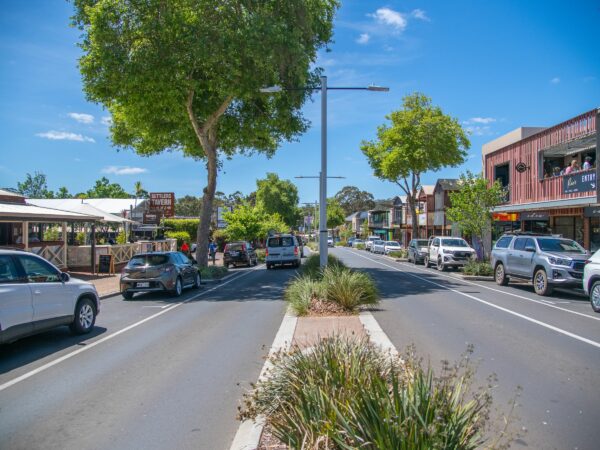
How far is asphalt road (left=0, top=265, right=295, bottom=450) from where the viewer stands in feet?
15.5

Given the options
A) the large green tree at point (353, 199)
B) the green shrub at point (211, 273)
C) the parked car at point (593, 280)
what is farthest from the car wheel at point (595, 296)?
the large green tree at point (353, 199)

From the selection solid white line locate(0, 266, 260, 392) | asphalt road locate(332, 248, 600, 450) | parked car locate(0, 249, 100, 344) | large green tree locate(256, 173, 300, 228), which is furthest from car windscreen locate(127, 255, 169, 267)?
large green tree locate(256, 173, 300, 228)

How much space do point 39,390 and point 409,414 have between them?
497 centimetres

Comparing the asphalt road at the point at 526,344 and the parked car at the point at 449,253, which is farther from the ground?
the parked car at the point at 449,253

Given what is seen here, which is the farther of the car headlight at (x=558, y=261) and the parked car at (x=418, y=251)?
the parked car at (x=418, y=251)

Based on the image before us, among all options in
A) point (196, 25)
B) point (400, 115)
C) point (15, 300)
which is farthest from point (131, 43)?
point (400, 115)

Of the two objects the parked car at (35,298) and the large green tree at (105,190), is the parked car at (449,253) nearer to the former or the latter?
the parked car at (35,298)

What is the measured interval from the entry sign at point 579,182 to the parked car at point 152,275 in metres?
17.1

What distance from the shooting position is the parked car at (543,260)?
14805 mm

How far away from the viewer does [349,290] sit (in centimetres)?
1083

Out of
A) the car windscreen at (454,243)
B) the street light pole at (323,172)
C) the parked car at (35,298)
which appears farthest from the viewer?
the car windscreen at (454,243)

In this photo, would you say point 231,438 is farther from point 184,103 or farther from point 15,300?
point 184,103

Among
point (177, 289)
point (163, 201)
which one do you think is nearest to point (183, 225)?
point (163, 201)

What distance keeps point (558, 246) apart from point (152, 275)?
42.6 ft
